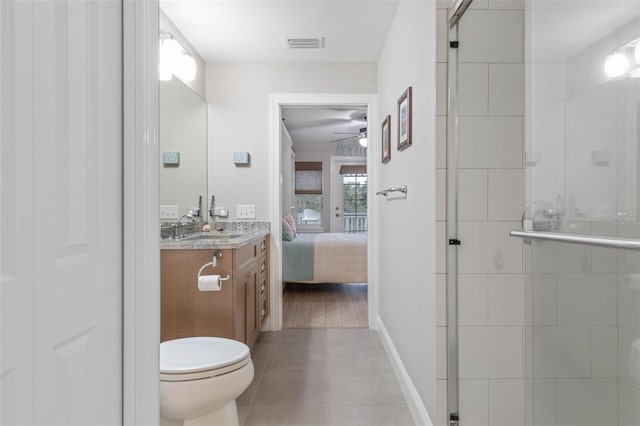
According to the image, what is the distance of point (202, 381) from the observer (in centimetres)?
129

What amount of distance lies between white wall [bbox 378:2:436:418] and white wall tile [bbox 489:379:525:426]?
25cm

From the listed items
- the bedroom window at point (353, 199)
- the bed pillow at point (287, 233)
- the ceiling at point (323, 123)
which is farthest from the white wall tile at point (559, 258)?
the bedroom window at point (353, 199)

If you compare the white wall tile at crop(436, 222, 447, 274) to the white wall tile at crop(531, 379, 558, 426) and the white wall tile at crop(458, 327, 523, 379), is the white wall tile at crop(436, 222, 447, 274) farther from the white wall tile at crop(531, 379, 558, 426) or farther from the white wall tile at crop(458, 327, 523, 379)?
the white wall tile at crop(531, 379, 558, 426)

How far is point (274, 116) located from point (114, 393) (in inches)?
106

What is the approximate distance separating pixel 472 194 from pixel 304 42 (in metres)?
1.99

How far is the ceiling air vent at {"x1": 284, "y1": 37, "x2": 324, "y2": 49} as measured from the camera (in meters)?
2.78

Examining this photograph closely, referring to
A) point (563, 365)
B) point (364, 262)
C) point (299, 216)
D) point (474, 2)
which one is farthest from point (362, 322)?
point (299, 216)

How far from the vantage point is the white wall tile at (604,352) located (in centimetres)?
106

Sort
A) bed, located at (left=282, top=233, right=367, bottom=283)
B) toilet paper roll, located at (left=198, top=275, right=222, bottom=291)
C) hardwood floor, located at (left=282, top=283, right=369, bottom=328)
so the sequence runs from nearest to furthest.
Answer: toilet paper roll, located at (left=198, top=275, right=222, bottom=291), hardwood floor, located at (left=282, top=283, right=369, bottom=328), bed, located at (left=282, top=233, right=367, bottom=283)

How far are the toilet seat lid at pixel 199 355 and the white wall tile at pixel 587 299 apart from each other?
3.97 ft

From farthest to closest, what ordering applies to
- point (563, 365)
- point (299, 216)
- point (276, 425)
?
point (299, 216), point (276, 425), point (563, 365)

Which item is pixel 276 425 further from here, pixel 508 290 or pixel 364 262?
pixel 364 262

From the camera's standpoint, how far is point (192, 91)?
2873mm

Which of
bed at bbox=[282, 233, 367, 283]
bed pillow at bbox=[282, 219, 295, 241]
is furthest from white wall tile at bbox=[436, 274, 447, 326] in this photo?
bed pillow at bbox=[282, 219, 295, 241]
